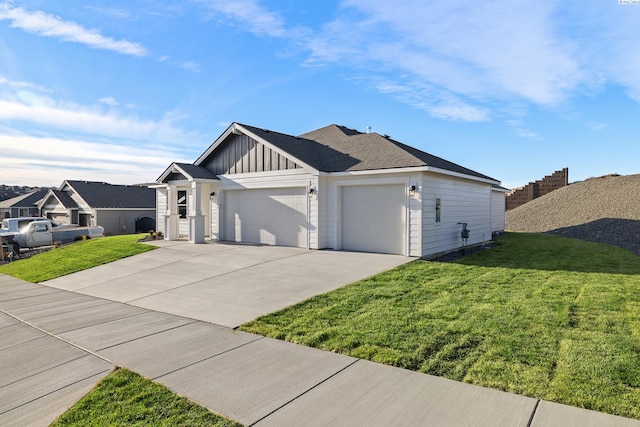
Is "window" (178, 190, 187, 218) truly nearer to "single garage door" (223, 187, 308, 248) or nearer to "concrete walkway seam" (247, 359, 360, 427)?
"single garage door" (223, 187, 308, 248)

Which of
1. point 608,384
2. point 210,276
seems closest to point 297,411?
point 608,384

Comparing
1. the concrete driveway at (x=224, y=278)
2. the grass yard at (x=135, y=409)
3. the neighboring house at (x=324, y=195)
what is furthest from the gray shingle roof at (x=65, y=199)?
the grass yard at (x=135, y=409)

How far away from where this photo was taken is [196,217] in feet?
51.5

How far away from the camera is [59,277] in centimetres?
1143

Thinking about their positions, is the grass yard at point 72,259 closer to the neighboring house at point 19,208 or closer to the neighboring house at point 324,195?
the neighboring house at point 324,195

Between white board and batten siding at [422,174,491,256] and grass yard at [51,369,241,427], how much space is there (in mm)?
9368

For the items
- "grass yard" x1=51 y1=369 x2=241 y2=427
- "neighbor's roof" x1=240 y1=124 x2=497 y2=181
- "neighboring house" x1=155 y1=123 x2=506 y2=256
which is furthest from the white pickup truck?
"grass yard" x1=51 y1=369 x2=241 y2=427

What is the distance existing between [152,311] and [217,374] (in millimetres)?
3546

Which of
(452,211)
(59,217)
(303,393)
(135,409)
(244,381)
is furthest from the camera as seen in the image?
(59,217)

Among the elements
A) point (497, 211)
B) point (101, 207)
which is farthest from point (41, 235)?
point (497, 211)

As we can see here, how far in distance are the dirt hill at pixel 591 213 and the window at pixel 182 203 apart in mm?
19995

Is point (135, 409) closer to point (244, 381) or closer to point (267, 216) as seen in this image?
point (244, 381)

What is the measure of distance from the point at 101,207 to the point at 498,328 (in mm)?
33572

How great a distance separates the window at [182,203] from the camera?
17562 millimetres
